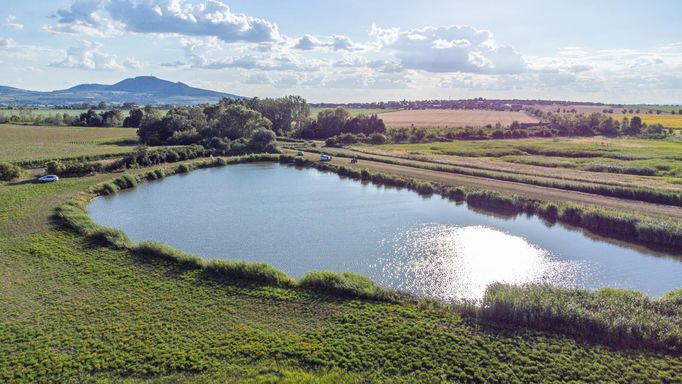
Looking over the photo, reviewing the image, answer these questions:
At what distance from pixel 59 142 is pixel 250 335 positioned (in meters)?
76.8

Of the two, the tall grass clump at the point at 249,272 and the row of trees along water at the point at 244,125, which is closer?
the tall grass clump at the point at 249,272

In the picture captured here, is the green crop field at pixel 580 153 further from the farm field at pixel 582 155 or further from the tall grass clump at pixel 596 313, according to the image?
the tall grass clump at pixel 596 313

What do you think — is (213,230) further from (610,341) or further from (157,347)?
(610,341)

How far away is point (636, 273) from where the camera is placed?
2614 cm

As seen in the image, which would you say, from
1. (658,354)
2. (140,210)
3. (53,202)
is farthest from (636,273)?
(53,202)

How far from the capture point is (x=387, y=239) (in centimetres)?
3078

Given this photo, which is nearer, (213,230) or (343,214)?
(213,230)

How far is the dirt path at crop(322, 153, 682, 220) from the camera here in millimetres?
36781

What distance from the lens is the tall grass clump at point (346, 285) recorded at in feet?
69.0

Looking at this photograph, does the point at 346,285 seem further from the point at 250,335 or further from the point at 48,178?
the point at 48,178

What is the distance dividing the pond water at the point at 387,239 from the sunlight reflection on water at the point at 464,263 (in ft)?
0.21

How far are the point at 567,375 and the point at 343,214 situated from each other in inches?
956

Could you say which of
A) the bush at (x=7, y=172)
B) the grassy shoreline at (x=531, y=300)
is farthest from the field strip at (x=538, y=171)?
the bush at (x=7, y=172)

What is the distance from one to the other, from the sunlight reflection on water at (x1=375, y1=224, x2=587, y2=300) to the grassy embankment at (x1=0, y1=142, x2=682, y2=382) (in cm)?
346
